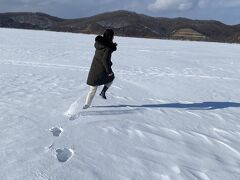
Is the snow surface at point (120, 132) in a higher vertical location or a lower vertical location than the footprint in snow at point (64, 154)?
lower

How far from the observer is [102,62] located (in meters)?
6.71

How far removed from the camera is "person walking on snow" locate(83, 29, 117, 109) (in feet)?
21.5

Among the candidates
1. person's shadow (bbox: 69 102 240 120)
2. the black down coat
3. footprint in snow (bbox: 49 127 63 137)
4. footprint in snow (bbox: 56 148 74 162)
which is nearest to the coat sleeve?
the black down coat

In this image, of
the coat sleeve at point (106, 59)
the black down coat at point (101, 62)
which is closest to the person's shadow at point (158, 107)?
the black down coat at point (101, 62)

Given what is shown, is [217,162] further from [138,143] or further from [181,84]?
[181,84]

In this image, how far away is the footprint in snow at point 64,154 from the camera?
4.45 metres

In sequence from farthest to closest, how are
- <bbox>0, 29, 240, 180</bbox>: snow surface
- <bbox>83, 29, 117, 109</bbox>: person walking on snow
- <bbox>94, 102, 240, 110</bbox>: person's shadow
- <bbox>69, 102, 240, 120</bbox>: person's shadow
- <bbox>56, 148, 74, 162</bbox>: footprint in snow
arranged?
<bbox>94, 102, 240, 110</bbox>: person's shadow, <bbox>69, 102, 240, 120</bbox>: person's shadow, <bbox>83, 29, 117, 109</bbox>: person walking on snow, <bbox>56, 148, 74, 162</bbox>: footprint in snow, <bbox>0, 29, 240, 180</bbox>: snow surface

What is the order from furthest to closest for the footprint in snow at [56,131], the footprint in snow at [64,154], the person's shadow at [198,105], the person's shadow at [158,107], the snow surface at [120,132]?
1. the person's shadow at [198,105]
2. the person's shadow at [158,107]
3. the footprint in snow at [56,131]
4. the footprint in snow at [64,154]
5. the snow surface at [120,132]

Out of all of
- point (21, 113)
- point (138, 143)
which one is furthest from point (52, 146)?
point (21, 113)

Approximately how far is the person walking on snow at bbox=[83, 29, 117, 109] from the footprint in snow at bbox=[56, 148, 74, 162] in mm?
2205

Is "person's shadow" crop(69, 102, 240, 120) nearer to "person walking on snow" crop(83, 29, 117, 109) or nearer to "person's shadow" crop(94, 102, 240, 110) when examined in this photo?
"person's shadow" crop(94, 102, 240, 110)

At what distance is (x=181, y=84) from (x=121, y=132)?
5.87m

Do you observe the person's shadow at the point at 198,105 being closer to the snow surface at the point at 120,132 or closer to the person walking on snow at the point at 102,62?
the snow surface at the point at 120,132

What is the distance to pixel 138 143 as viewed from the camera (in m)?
5.25
